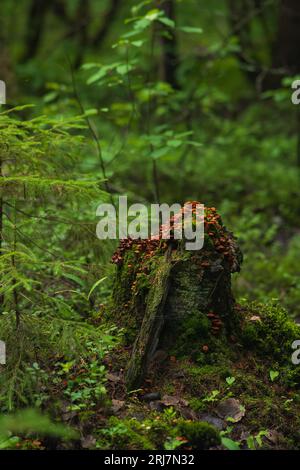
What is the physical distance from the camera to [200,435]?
147 inches

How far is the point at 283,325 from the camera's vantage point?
16.1 ft

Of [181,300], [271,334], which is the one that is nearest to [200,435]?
[181,300]

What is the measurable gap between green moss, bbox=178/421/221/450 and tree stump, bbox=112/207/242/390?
643mm

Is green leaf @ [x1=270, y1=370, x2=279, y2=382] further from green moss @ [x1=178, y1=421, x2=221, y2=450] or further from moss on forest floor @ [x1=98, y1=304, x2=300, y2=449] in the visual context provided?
green moss @ [x1=178, y1=421, x2=221, y2=450]

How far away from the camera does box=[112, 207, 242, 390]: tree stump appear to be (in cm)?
441

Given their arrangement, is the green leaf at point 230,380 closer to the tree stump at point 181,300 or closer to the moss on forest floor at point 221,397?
the moss on forest floor at point 221,397

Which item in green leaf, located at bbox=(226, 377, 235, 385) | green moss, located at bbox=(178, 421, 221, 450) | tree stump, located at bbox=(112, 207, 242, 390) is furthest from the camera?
tree stump, located at bbox=(112, 207, 242, 390)

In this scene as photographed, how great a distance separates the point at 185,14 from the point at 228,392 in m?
18.5

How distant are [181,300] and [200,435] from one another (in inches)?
44.8

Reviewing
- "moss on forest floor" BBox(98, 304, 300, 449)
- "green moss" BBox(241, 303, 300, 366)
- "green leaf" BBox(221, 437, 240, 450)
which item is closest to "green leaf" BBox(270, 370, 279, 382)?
"moss on forest floor" BBox(98, 304, 300, 449)

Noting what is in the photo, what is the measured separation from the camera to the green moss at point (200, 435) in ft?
12.2

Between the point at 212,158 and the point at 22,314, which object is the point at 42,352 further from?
the point at 212,158
